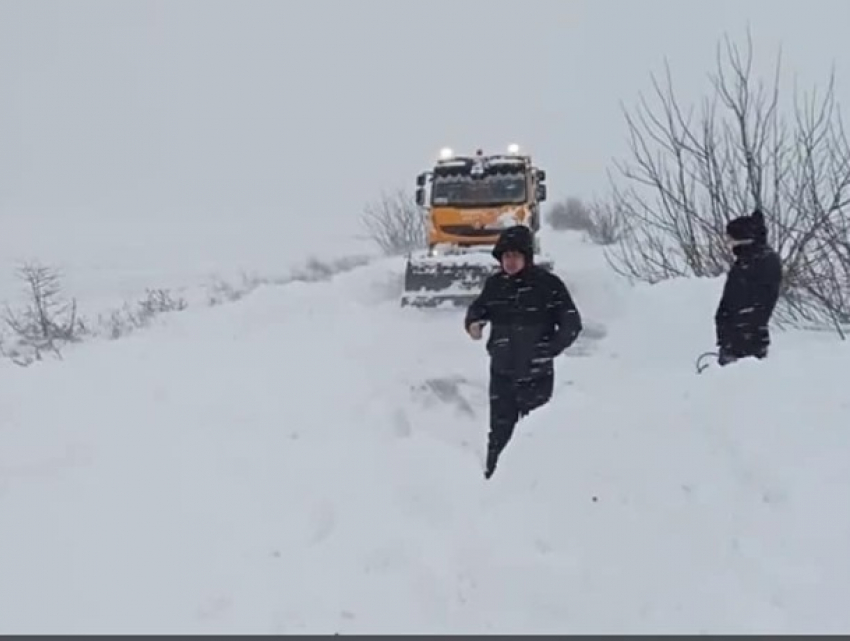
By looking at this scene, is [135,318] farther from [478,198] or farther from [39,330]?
[478,198]

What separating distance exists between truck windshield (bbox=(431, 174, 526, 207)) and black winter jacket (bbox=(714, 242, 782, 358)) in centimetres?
928

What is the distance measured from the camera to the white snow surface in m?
3.49

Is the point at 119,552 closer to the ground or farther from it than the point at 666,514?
closer to the ground

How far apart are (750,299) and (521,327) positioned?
1.67 metres

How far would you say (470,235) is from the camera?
14922mm

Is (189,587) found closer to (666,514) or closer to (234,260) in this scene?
(666,514)

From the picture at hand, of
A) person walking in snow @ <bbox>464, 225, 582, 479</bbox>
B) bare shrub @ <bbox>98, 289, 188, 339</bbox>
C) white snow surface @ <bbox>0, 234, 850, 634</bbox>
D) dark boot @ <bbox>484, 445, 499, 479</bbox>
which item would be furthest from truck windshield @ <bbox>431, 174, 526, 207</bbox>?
dark boot @ <bbox>484, 445, 499, 479</bbox>

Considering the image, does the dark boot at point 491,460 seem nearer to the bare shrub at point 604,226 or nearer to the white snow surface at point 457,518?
the white snow surface at point 457,518

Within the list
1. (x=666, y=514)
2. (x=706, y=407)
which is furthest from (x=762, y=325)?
(x=666, y=514)

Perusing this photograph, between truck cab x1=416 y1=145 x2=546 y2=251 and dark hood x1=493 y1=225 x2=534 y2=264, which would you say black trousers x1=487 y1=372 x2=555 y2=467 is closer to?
dark hood x1=493 y1=225 x2=534 y2=264

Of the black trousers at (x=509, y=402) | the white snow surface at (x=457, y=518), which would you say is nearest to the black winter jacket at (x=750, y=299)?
the white snow surface at (x=457, y=518)

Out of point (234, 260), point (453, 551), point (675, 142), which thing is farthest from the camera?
point (234, 260)

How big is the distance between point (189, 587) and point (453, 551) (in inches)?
49.9

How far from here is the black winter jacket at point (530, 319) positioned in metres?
5.19
